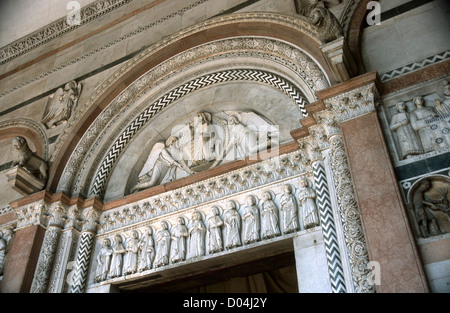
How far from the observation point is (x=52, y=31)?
9.37 m

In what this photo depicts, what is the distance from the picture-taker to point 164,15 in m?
8.07

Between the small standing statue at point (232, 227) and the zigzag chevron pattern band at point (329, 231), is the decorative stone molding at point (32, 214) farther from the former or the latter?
the zigzag chevron pattern band at point (329, 231)

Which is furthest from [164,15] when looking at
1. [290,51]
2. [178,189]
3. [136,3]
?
[178,189]

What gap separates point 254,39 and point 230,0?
3.20 ft

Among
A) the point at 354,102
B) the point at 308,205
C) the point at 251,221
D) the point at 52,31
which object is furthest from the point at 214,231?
the point at 52,31

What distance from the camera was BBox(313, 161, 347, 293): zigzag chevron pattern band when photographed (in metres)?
4.32

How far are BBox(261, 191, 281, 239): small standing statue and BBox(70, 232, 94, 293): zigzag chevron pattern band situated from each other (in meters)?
2.53

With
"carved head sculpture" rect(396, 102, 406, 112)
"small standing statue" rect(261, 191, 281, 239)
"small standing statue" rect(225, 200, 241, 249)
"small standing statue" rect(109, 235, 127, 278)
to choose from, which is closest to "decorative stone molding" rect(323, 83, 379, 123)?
"carved head sculpture" rect(396, 102, 406, 112)

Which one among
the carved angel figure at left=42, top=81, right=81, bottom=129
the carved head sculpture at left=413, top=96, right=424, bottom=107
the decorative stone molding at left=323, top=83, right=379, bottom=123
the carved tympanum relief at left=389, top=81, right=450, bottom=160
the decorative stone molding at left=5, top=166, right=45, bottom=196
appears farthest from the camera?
the carved angel figure at left=42, top=81, right=81, bottom=129

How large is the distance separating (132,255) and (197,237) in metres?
1.00

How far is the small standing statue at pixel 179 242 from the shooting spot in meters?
5.73

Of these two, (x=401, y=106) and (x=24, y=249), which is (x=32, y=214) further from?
(x=401, y=106)

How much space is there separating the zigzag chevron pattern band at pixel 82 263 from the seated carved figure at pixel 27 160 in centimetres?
117

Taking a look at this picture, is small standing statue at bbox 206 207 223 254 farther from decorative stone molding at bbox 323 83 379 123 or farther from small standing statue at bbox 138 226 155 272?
decorative stone molding at bbox 323 83 379 123
